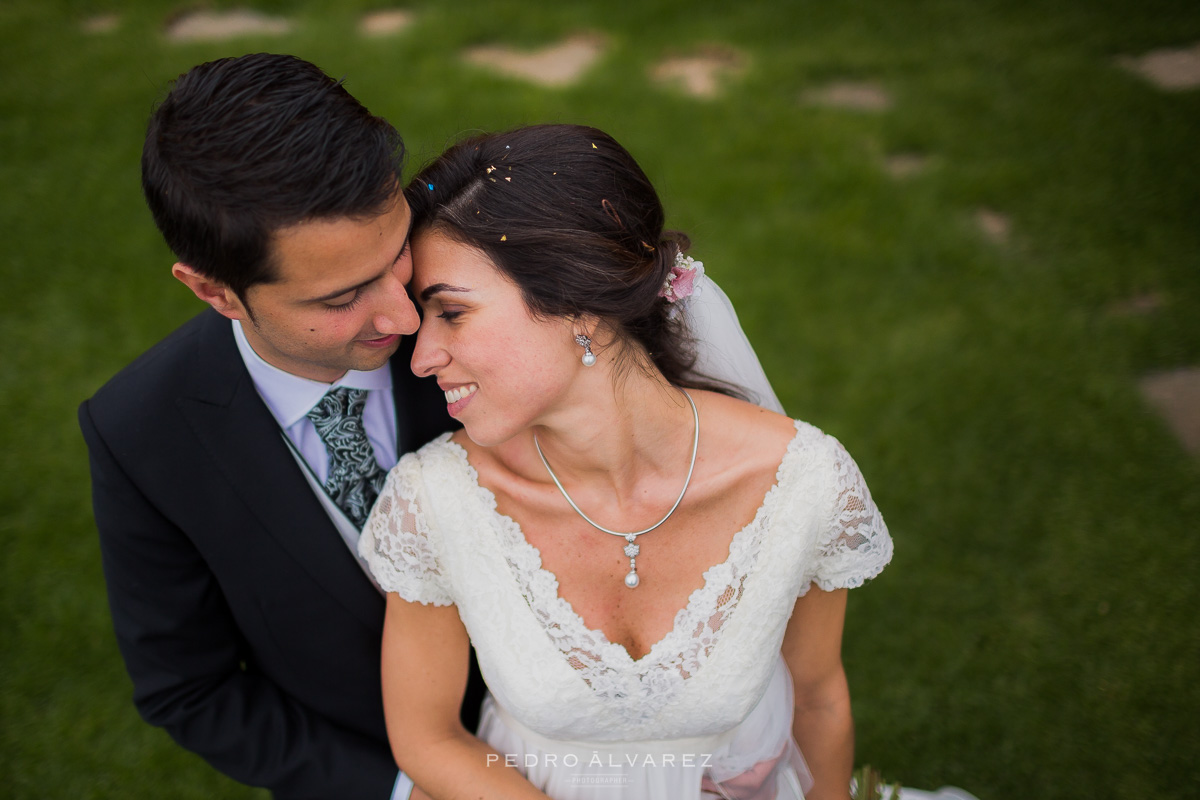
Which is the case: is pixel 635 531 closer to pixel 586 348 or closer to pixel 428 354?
pixel 586 348

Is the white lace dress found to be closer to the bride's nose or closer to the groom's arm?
the bride's nose

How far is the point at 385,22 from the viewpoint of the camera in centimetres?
628

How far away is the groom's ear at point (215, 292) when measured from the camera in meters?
2.02

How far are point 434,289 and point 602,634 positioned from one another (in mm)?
968

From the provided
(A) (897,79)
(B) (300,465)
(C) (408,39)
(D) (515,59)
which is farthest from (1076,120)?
(B) (300,465)

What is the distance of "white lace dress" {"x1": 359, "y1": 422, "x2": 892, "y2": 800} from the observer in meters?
2.16

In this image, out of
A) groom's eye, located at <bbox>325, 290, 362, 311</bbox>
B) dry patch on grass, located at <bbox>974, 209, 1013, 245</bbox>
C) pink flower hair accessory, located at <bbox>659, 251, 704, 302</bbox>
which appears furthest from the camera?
dry patch on grass, located at <bbox>974, 209, 1013, 245</bbox>

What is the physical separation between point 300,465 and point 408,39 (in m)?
4.65

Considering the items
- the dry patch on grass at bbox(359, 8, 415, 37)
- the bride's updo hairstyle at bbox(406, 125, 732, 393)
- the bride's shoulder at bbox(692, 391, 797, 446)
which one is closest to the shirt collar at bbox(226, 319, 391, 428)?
the bride's updo hairstyle at bbox(406, 125, 732, 393)

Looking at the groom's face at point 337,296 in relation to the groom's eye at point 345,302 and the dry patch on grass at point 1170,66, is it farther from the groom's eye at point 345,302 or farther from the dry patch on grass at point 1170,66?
the dry patch on grass at point 1170,66

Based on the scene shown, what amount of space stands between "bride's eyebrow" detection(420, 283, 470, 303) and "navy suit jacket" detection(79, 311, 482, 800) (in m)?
0.30

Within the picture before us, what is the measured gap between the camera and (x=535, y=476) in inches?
93.4

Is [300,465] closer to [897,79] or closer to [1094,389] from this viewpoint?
[1094,389]

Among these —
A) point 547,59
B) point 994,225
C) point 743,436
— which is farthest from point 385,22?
point 743,436
